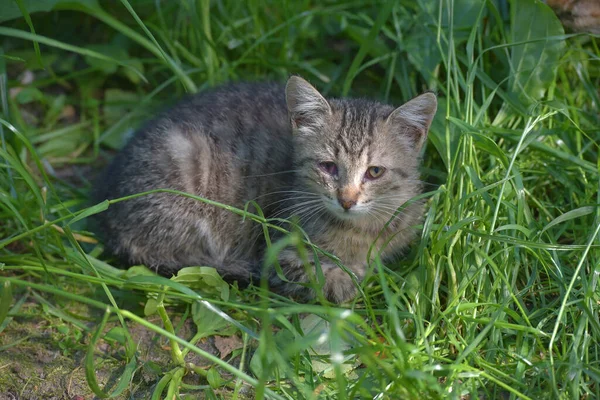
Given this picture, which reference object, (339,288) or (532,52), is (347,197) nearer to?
(339,288)

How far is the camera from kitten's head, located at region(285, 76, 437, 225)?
288 centimetres

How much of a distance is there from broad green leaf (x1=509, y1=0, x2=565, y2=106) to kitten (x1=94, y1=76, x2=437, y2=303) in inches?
31.6

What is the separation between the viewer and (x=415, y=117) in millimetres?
2922

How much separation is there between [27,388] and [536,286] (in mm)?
2096

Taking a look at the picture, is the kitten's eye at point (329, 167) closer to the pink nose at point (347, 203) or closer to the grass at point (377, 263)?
the pink nose at point (347, 203)

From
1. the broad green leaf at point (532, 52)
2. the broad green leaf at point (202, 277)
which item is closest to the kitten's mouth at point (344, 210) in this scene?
the broad green leaf at point (202, 277)

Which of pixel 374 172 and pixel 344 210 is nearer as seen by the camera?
pixel 344 210

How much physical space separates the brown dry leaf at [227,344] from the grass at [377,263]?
0.04 ft

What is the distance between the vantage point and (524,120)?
3.41 m

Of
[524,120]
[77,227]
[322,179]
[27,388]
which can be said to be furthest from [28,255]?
[524,120]

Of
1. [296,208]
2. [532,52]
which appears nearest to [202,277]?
[296,208]

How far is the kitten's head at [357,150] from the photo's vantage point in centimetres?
288

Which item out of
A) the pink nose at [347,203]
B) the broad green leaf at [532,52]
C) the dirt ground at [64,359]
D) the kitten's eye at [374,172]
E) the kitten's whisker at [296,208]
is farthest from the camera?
the broad green leaf at [532,52]

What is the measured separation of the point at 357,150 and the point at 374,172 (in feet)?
0.42
